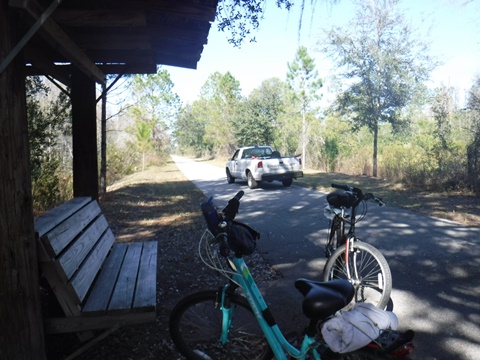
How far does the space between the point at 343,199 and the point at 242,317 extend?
1.74 meters

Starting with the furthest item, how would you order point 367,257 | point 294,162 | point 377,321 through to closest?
point 294,162 → point 367,257 → point 377,321

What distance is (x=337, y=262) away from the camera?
3947 millimetres

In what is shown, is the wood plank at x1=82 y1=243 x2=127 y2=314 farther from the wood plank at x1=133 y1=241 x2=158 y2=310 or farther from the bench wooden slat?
the wood plank at x1=133 y1=241 x2=158 y2=310

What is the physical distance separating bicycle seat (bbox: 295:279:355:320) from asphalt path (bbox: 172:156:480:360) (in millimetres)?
1401

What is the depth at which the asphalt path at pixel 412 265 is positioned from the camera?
11.4 feet

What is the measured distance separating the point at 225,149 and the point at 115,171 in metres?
32.6

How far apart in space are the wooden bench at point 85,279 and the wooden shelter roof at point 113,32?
145cm

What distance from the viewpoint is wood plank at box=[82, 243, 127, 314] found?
107 inches

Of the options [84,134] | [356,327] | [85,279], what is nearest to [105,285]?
[85,279]

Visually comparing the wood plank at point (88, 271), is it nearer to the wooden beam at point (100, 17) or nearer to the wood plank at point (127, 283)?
the wood plank at point (127, 283)

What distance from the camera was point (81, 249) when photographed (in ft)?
10.3

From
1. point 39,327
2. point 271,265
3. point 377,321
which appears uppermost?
point 377,321

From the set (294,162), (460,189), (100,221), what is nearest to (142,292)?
(100,221)

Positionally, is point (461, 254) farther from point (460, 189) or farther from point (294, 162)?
point (294, 162)
